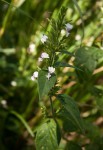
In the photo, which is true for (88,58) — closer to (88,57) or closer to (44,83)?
(88,57)

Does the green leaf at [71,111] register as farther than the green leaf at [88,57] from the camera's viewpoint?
No

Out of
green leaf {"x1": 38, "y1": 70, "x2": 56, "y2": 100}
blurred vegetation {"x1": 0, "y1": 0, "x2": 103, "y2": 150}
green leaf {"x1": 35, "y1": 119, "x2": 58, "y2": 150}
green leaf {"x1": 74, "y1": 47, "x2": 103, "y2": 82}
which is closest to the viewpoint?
green leaf {"x1": 38, "y1": 70, "x2": 56, "y2": 100}

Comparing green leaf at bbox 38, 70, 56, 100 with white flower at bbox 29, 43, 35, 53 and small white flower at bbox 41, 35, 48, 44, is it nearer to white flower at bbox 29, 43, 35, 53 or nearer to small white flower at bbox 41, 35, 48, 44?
small white flower at bbox 41, 35, 48, 44

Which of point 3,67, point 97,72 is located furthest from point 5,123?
point 97,72

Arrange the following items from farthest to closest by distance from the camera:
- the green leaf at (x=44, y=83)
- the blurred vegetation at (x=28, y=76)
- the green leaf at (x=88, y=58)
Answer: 1. the blurred vegetation at (x=28, y=76)
2. the green leaf at (x=88, y=58)
3. the green leaf at (x=44, y=83)

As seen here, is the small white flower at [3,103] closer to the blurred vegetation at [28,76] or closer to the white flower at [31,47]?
the blurred vegetation at [28,76]

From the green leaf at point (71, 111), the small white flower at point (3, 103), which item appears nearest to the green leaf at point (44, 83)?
the green leaf at point (71, 111)

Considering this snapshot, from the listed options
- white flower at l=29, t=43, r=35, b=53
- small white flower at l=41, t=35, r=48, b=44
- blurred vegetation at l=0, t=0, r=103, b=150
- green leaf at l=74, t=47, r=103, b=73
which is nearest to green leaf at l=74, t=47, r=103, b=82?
green leaf at l=74, t=47, r=103, b=73
